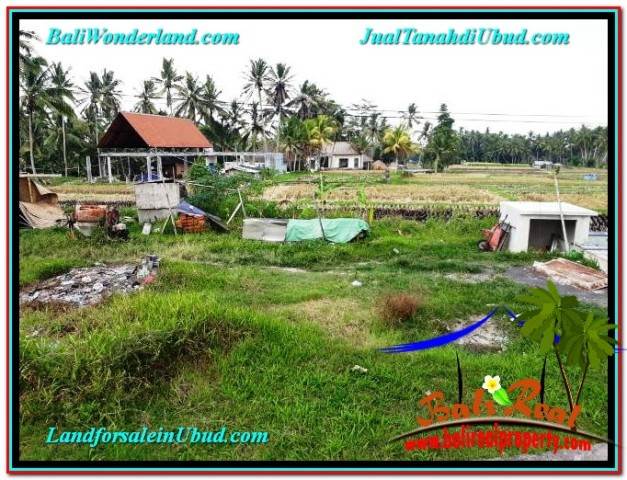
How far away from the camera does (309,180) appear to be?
1603 centimetres

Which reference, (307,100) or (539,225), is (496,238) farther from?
(307,100)

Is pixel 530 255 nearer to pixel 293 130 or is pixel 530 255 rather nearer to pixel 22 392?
pixel 293 130

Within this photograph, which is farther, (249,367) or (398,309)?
(398,309)

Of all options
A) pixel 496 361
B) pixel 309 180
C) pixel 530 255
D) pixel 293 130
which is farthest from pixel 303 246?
pixel 309 180

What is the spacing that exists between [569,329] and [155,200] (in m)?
8.37

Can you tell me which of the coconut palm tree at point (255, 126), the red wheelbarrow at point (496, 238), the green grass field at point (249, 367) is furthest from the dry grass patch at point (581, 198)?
the coconut palm tree at point (255, 126)

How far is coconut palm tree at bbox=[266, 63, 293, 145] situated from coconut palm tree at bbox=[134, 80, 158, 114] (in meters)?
1.80

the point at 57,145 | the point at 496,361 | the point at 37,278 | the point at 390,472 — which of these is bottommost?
the point at 390,472

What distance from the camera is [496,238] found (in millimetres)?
8898

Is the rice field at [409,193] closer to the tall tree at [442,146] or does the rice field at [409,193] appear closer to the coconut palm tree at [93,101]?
the coconut palm tree at [93,101]

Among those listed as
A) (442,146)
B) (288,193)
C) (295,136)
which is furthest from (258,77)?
(442,146)

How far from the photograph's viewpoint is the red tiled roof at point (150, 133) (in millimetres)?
6098

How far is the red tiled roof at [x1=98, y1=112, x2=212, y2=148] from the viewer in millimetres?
6098

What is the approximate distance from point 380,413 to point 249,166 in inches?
382
